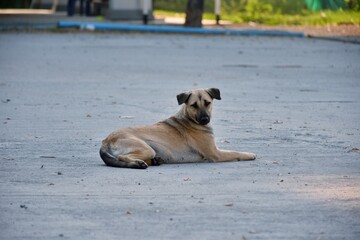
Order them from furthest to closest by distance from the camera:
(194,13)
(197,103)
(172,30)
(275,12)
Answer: (275,12), (194,13), (172,30), (197,103)

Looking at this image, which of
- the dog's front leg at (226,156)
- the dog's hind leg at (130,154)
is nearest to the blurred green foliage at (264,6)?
the dog's front leg at (226,156)

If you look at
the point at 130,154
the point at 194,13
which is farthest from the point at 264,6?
the point at 130,154

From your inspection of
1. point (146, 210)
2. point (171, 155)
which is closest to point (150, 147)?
point (171, 155)

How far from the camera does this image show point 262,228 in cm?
755

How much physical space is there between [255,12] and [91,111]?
2812 cm

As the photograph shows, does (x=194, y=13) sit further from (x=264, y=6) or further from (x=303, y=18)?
(x=264, y=6)

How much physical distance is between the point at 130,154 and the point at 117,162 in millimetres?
144

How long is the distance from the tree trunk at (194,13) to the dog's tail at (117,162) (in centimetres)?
2469

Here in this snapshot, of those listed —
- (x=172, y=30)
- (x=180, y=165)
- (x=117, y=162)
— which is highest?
(x=117, y=162)

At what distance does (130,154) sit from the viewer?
10195mm

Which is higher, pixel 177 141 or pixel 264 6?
pixel 177 141

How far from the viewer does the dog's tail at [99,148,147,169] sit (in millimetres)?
10102

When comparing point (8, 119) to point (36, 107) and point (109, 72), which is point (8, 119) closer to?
point (36, 107)

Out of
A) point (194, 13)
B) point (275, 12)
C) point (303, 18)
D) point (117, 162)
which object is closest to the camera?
point (117, 162)
